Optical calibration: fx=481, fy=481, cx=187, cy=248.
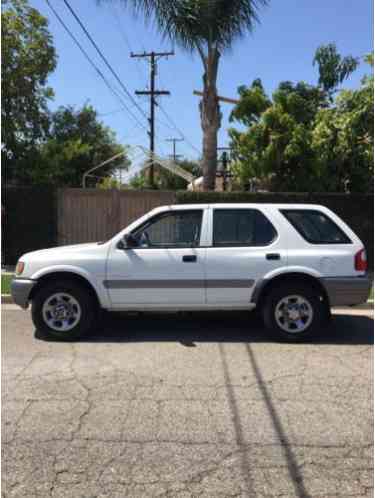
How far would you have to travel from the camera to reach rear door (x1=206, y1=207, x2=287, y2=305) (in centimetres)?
599

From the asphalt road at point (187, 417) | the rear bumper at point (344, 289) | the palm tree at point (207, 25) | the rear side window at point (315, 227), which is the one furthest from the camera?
the palm tree at point (207, 25)

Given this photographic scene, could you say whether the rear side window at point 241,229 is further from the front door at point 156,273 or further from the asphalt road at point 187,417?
the asphalt road at point 187,417

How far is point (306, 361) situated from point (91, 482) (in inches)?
119

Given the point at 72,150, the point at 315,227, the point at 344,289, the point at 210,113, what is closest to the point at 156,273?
the point at 315,227

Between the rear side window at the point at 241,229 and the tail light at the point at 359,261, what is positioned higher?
the rear side window at the point at 241,229

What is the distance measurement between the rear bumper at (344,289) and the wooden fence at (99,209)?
23.6 feet

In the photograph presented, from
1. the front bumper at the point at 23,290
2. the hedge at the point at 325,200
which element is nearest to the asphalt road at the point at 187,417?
the front bumper at the point at 23,290

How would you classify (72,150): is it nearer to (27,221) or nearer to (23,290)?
(27,221)

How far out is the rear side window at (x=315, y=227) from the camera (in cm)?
608

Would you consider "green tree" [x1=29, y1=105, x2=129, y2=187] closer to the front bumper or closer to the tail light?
the front bumper

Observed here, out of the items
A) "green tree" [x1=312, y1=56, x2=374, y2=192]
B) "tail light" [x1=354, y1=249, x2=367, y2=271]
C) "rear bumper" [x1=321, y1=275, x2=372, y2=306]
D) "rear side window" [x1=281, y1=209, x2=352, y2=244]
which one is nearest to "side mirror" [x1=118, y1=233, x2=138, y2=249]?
"rear side window" [x1=281, y1=209, x2=352, y2=244]

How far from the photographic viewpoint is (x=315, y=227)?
242 inches

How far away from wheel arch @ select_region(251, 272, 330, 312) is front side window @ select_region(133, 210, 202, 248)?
0.98 meters

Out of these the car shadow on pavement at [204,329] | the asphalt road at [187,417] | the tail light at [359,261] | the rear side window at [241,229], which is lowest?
the asphalt road at [187,417]
